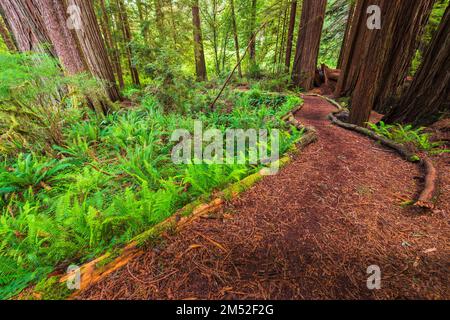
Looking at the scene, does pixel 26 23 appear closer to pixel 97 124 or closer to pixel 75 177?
pixel 97 124

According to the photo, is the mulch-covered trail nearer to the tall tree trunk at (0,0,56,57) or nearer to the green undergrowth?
the green undergrowth

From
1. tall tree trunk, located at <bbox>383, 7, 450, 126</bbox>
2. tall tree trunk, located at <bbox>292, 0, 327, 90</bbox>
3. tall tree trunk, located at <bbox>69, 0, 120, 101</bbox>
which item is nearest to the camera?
tall tree trunk, located at <bbox>383, 7, 450, 126</bbox>

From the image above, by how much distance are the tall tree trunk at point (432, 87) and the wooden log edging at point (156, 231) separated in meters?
4.00

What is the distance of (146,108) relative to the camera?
585cm

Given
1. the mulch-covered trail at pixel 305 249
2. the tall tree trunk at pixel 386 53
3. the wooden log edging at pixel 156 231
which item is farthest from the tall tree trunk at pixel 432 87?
the wooden log edging at pixel 156 231

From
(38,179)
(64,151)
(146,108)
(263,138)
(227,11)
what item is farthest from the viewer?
(227,11)

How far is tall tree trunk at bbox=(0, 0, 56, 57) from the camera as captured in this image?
4.64 meters

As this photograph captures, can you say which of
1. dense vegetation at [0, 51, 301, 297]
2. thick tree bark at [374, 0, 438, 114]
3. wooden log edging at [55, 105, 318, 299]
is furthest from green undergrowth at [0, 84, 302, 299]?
thick tree bark at [374, 0, 438, 114]

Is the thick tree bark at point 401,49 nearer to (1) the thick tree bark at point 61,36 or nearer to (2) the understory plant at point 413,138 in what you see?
(2) the understory plant at point 413,138

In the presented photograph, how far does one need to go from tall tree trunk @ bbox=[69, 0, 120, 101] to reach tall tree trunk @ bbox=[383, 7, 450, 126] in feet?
26.2

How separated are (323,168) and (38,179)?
4.75 meters

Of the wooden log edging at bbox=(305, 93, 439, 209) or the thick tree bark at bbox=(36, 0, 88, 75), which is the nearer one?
the wooden log edging at bbox=(305, 93, 439, 209)
